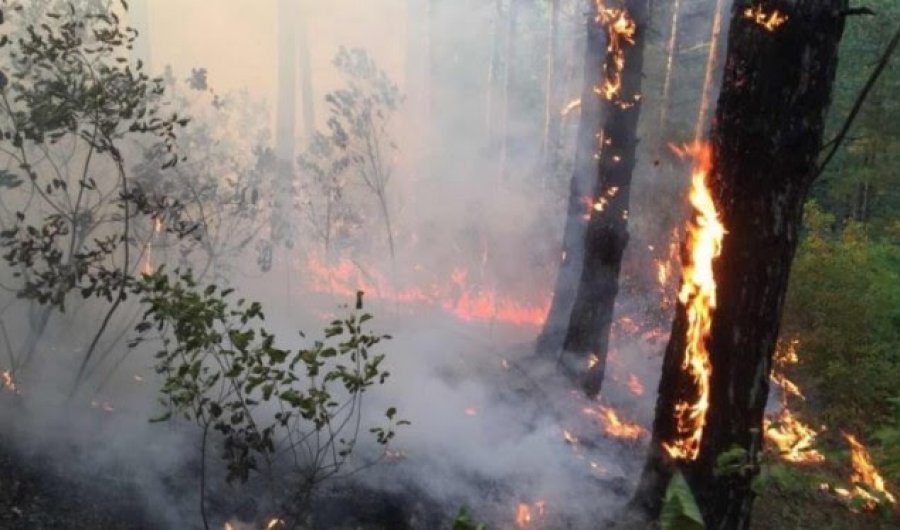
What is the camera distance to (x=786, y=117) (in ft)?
14.1

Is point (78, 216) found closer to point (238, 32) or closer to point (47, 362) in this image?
point (47, 362)

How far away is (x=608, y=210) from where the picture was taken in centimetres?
904

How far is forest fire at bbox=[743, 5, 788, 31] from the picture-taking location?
4.27 metres

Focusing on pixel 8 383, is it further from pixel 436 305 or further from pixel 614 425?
pixel 436 305

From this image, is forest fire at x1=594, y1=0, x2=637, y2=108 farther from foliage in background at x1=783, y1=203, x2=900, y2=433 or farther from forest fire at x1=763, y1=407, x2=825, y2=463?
forest fire at x1=763, y1=407, x2=825, y2=463

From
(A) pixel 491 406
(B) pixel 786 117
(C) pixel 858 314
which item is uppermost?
(B) pixel 786 117

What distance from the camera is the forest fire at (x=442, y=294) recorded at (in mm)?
15891

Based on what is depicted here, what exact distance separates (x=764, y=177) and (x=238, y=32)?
27349 mm

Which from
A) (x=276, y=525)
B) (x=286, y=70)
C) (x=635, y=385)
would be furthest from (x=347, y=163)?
(x=276, y=525)

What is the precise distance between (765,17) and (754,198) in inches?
44.8

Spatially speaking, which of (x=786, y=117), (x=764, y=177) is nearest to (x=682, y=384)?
(x=764, y=177)

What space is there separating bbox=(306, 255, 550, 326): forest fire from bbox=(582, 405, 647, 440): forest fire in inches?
259

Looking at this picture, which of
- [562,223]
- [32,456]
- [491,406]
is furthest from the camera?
[562,223]

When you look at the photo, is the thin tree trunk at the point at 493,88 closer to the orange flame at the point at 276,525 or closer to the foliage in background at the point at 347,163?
the foliage in background at the point at 347,163
